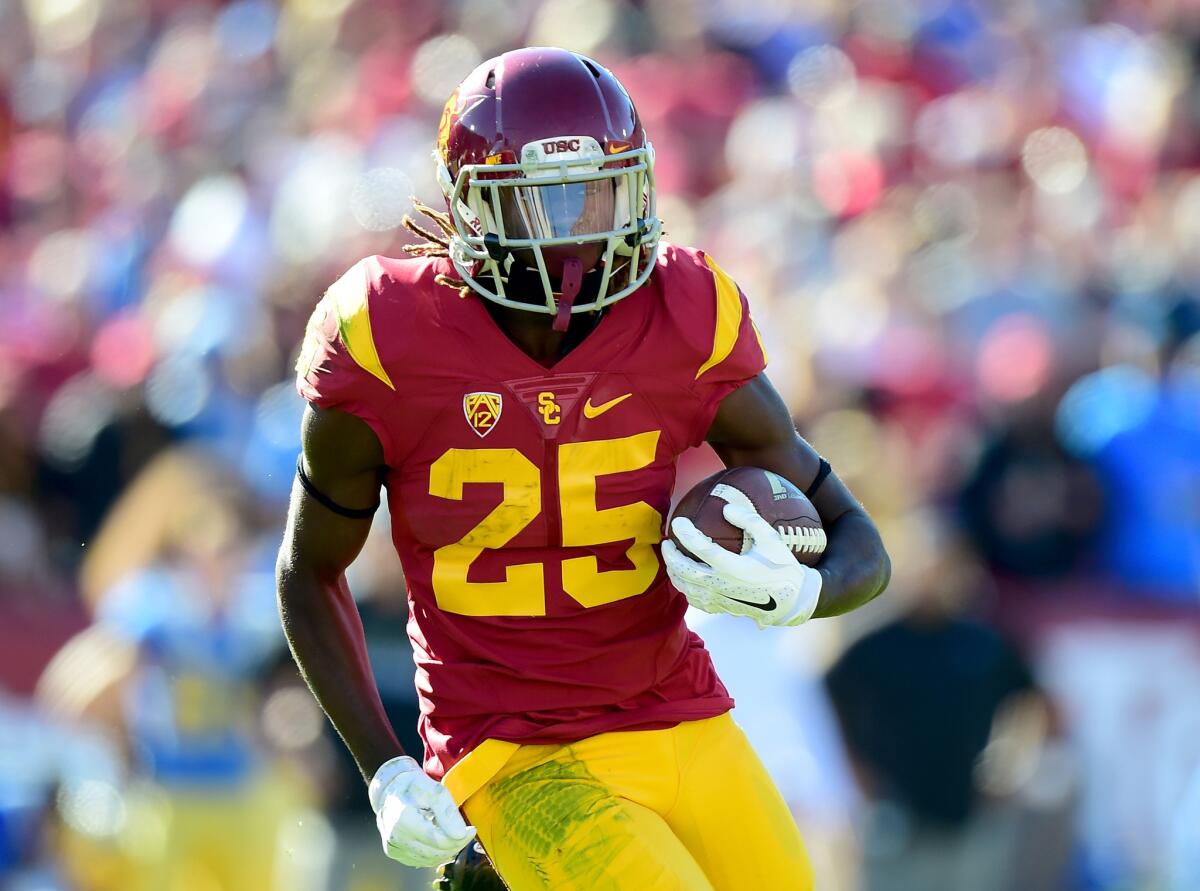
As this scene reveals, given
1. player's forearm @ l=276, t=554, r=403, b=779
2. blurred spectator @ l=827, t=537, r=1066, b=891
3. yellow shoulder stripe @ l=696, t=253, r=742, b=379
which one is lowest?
blurred spectator @ l=827, t=537, r=1066, b=891

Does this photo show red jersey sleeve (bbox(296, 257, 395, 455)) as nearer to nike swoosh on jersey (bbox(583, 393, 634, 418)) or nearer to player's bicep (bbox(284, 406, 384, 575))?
player's bicep (bbox(284, 406, 384, 575))

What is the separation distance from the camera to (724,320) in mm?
4023

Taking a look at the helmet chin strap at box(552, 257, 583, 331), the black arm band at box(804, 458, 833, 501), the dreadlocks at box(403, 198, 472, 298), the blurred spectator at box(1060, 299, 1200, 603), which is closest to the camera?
the helmet chin strap at box(552, 257, 583, 331)

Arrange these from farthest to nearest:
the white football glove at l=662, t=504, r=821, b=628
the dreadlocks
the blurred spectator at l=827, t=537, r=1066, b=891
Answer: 1. the blurred spectator at l=827, t=537, r=1066, b=891
2. the dreadlocks
3. the white football glove at l=662, t=504, r=821, b=628

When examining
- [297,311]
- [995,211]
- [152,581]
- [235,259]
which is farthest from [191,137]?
[995,211]

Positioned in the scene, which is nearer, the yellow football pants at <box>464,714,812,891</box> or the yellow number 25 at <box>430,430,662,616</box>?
Result: the yellow football pants at <box>464,714,812,891</box>

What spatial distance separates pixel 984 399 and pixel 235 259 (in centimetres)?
361

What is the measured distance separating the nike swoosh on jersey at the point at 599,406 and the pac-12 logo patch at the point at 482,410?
155mm

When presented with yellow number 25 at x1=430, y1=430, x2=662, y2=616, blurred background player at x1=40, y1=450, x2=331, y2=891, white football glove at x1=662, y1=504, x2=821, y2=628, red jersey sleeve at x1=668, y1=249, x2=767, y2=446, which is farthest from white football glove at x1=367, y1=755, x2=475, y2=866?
blurred background player at x1=40, y1=450, x2=331, y2=891

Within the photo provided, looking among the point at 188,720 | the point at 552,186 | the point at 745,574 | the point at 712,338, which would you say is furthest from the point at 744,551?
the point at 188,720

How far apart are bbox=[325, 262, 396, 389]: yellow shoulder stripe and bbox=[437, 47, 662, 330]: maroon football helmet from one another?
19 cm

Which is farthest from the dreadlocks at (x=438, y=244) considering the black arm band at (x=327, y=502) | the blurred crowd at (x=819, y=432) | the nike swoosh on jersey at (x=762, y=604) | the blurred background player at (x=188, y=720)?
the blurred background player at (x=188, y=720)

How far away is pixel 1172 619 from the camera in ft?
24.3

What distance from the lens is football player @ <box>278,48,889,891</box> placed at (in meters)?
3.91
